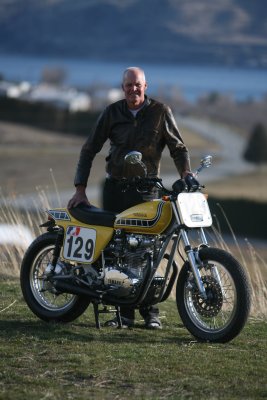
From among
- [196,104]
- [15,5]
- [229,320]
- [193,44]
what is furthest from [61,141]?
A: [15,5]

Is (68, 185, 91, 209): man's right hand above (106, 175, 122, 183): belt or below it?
below

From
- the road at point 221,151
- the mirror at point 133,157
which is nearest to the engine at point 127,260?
the mirror at point 133,157

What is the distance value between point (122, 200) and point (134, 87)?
842 mm

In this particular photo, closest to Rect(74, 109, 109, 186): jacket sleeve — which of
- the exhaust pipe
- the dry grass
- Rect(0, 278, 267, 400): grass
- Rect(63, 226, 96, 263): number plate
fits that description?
Rect(63, 226, 96, 263): number plate

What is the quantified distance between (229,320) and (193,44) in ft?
408

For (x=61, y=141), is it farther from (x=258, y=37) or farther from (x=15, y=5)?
(x=15, y=5)

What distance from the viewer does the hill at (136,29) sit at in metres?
120

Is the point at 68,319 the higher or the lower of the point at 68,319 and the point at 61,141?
the lower

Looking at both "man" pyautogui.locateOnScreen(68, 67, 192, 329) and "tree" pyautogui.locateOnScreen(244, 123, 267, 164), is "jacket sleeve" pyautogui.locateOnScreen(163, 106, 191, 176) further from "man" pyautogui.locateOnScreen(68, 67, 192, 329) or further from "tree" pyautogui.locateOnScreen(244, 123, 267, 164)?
"tree" pyautogui.locateOnScreen(244, 123, 267, 164)

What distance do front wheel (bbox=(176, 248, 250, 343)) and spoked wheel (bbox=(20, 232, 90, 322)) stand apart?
91cm

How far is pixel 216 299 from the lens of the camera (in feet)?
23.1

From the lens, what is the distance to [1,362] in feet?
20.9

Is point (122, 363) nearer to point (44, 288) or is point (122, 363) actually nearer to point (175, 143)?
point (44, 288)

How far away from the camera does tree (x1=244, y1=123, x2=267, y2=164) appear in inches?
2203
